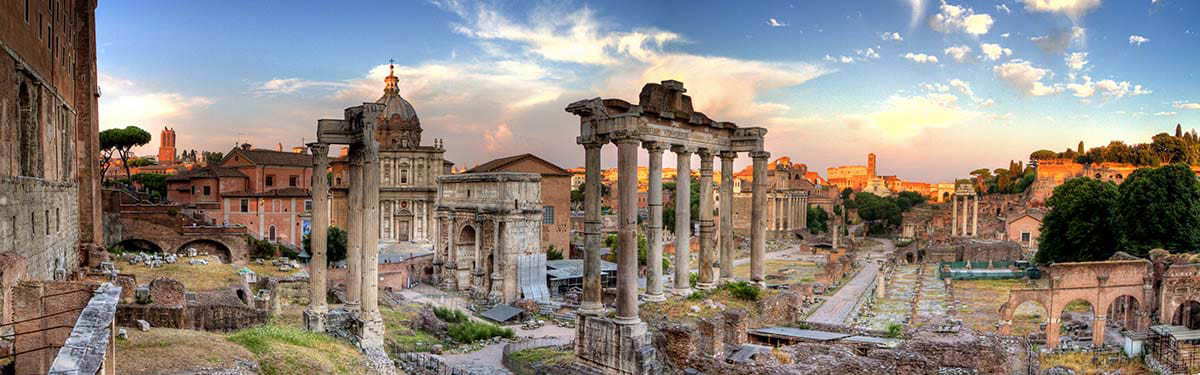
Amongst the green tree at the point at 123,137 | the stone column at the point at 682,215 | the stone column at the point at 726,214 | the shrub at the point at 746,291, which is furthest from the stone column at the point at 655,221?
the green tree at the point at 123,137

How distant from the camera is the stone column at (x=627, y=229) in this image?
1534 cm

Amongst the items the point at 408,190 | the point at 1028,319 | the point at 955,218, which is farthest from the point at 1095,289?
the point at 955,218

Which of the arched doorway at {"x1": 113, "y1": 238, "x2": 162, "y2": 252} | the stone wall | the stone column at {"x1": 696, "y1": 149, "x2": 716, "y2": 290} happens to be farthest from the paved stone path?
the arched doorway at {"x1": 113, "y1": 238, "x2": 162, "y2": 252}

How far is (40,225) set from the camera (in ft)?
64.5

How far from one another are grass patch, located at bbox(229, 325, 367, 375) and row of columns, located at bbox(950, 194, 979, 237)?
75.4 m

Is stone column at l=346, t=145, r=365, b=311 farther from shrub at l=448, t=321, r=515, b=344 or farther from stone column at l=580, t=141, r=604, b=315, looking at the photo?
shrub at l=448, t=321, r=515, b=344

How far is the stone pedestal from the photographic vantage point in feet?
48.5

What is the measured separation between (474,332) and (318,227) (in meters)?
9.04

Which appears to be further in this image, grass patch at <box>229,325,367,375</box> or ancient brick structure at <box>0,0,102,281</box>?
ancient brick structure at <box>0,0,102,281</box>

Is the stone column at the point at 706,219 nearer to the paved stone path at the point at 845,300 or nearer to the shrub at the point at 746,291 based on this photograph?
the shrub at the point at 746,291

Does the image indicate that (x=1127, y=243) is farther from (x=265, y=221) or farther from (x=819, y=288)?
(x=265, y=221)

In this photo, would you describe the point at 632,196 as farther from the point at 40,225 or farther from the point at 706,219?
the point at 40,225

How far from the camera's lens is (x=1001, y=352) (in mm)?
13586

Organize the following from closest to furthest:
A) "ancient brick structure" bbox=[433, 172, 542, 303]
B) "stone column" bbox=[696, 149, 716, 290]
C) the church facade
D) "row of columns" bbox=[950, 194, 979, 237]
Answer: "stone column" bbox=[696, 149, 716, 290]
"ancient brick structure" bbox=[433, 172, 542, 303]
the church facade
"row of columns" bbox=[950, 194, 979, 237]
